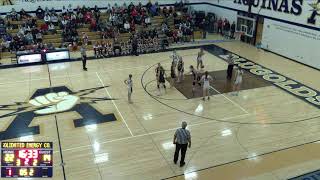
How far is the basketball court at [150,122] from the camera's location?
1069 cm

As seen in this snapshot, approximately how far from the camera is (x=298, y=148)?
38.5ft

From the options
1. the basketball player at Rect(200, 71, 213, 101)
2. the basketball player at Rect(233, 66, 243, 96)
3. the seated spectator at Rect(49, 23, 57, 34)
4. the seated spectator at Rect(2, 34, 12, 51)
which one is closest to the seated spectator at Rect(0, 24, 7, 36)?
the seated spectator at Rect(2, 34, 12, 51)

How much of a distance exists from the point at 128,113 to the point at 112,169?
4255 millimetres

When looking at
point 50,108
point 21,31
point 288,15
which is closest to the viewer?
point 50,108

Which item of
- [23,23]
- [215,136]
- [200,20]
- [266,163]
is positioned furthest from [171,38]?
[266,163]

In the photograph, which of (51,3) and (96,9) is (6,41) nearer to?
(51,3)

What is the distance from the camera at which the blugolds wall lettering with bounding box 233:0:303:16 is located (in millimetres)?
21875

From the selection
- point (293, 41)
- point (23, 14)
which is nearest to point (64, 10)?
point (23, 14)

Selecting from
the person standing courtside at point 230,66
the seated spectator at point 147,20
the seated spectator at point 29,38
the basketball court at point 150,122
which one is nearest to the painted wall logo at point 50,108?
the basketball court at point 150,122

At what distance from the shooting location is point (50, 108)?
15.1 m

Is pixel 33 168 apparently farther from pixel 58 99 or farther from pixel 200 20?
pixel 200 20

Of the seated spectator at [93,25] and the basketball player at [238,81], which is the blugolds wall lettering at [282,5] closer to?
the basketball player at [238,81]

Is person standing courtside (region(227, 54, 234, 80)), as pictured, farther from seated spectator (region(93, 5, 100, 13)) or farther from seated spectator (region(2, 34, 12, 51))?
seated spectator (region(2, 34, 12, 51))

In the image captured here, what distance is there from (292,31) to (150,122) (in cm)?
1419
